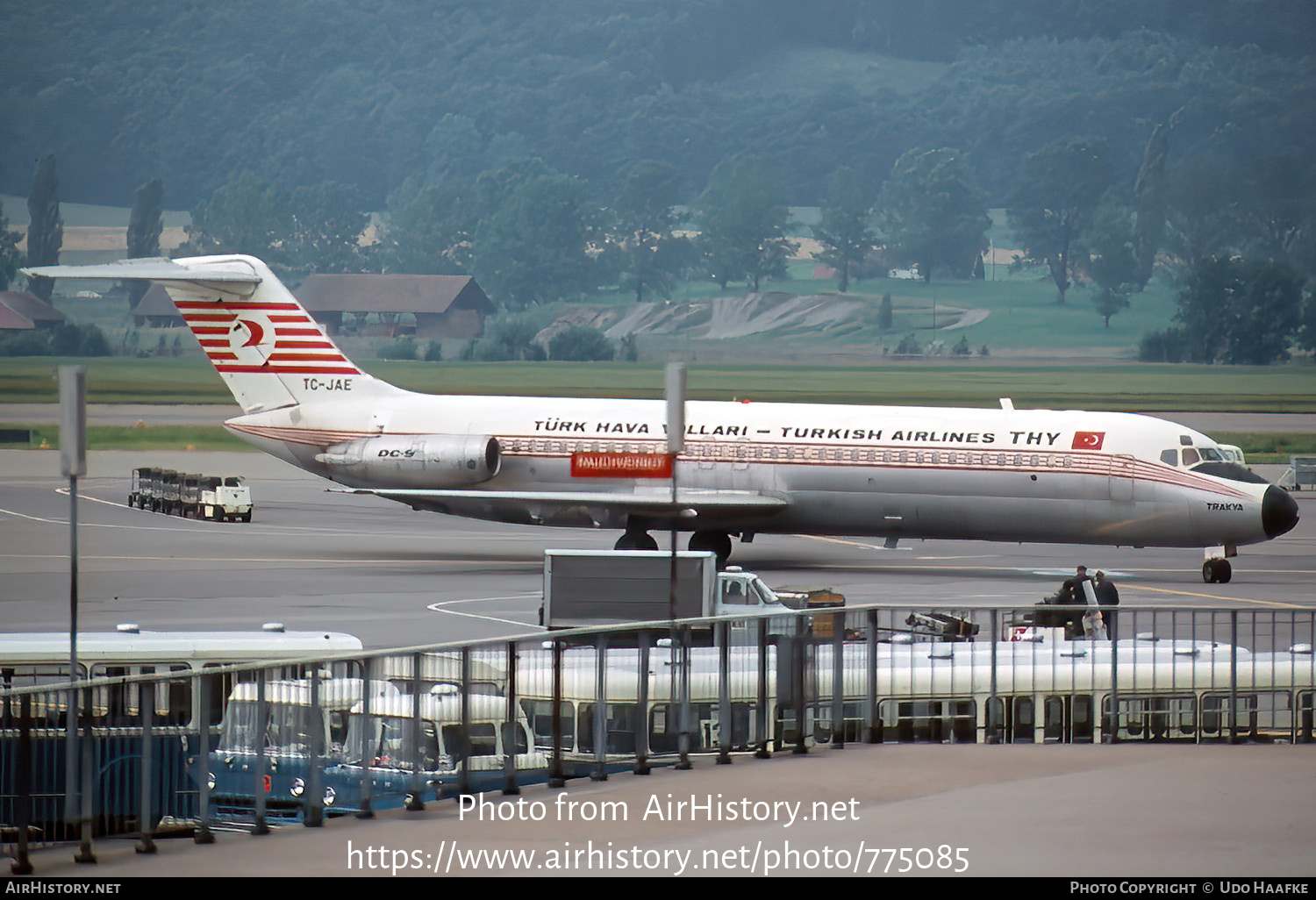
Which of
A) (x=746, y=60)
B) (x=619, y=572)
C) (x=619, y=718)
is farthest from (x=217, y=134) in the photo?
(x=619, y=718)

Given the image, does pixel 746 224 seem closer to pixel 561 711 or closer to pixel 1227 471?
pixel 1227 471

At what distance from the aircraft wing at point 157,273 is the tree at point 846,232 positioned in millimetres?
104969

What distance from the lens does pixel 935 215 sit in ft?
476

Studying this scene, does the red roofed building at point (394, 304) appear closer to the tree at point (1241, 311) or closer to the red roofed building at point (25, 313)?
the red roofed building at point (25, 313)

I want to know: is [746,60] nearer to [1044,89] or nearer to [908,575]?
[1044,89]

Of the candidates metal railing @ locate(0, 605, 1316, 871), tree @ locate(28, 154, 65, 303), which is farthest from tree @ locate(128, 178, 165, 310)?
metal railing @ locate(0, 605, 1316, 871)

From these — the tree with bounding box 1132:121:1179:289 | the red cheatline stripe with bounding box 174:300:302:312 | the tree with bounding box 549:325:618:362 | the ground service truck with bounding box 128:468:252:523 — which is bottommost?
the ground service truck with bounding box 128:468:252:523

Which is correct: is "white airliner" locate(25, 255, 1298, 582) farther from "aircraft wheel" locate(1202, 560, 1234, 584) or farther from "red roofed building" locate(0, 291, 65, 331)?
"red roofed building" locate(0, 291, 65, 331)

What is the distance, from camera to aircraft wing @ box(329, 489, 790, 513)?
1315 inches

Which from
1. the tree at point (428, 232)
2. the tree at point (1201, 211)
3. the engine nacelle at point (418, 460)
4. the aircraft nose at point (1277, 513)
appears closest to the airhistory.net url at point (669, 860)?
the aircraft nose at point (1277, 513)

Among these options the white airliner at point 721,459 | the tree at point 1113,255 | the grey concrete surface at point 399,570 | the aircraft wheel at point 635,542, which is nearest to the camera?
the grey concrete surface at point 399,570

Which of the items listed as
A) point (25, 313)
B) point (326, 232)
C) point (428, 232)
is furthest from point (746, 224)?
point (25, 313)

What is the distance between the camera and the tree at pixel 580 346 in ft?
399

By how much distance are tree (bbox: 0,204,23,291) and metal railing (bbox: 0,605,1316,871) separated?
374ft
